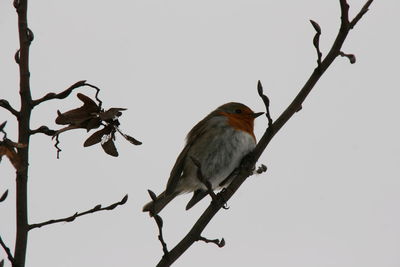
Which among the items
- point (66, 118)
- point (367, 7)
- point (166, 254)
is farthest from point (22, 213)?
point (367, 7)

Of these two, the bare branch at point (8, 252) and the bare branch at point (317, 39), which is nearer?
the bare branch at point (8, 252)

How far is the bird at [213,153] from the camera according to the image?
590cm

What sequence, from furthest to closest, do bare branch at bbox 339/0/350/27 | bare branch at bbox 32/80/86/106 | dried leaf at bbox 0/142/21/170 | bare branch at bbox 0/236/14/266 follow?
bare branch at bbox 339/0/350/27
bare branch at bbox 32/80/86/106
bare branch at bbox 0/236/14/266
dried leaf at bbox 0/142/21/170

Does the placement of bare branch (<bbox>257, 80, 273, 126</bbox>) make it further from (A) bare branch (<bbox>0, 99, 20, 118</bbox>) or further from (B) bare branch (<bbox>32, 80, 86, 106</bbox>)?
(A) bare branch (<bbox>0, 99, 20, 118</bbox>)

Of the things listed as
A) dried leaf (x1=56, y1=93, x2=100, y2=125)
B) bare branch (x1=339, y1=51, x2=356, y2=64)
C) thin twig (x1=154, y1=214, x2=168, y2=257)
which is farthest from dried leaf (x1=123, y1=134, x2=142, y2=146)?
bare branch (x1=339, y1=51, x2=356, y2=64)

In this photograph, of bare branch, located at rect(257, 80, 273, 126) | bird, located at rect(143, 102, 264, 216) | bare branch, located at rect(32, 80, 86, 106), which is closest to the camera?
bare branch, located at rect(32, 80, 86, 106)

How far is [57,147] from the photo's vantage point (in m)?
2.70

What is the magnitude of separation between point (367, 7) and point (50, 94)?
160 cm

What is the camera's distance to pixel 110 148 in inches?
116

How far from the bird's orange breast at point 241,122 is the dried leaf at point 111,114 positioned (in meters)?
3.43

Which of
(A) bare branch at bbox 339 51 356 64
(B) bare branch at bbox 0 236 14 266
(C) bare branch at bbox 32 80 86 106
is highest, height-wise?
(A) bare branch at bbox 339 51 356 64

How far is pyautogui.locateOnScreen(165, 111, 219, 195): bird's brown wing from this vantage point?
19.8 feet

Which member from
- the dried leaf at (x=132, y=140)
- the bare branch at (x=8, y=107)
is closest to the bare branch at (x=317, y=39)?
the dried leaf at (x=132, y=140)

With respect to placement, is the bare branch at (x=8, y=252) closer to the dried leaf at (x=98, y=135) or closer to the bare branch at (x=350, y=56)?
the dried leaf at (x=98, y=135)
